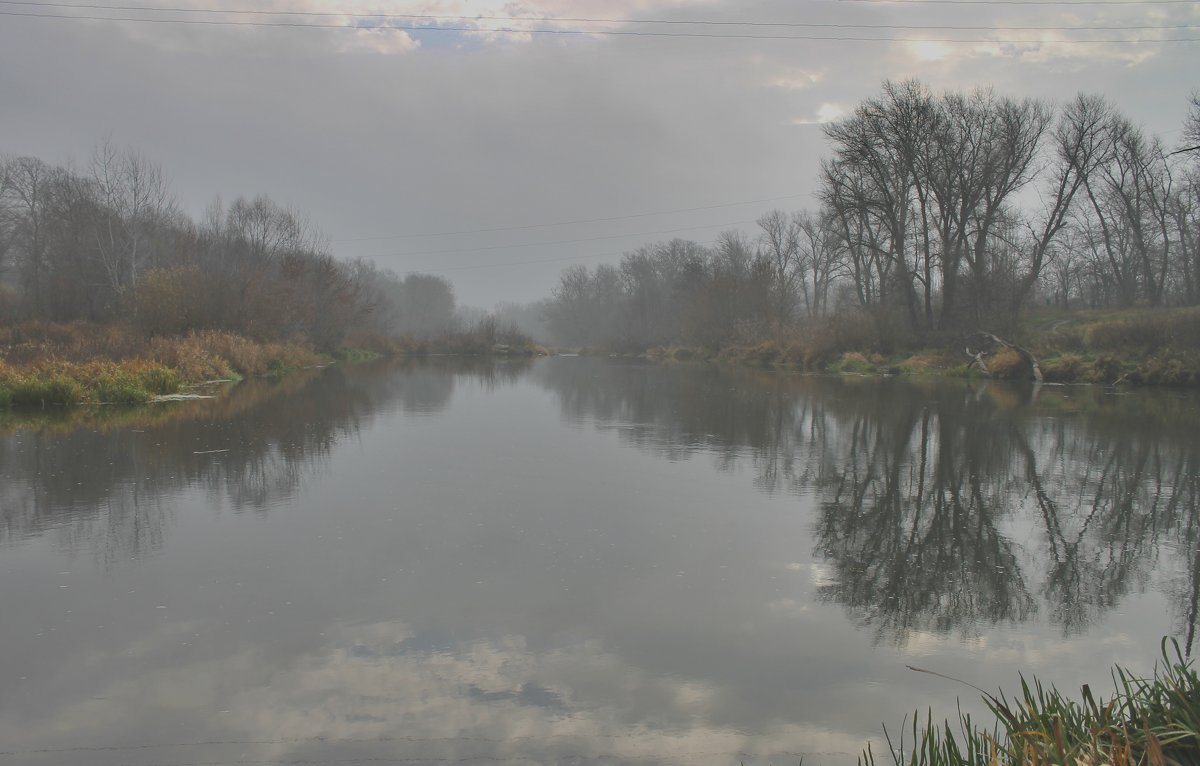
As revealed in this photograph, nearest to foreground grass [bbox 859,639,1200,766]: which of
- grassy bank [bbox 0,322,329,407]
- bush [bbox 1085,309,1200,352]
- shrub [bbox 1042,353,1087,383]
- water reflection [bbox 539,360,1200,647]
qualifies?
water reflection [bbox 539,360,1200,647]

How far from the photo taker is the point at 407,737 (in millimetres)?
3725

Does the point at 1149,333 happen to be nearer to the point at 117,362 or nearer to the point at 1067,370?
the point at 1067,370

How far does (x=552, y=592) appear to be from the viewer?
569 cm

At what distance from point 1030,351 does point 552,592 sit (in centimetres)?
2988

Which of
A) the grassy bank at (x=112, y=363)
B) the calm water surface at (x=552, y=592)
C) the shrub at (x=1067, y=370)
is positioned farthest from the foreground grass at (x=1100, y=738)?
the shrub at (x=1067, y=370)

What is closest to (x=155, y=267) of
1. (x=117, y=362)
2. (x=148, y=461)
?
(x=117, y=362)

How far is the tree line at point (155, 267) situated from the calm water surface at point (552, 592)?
1821 centimetres

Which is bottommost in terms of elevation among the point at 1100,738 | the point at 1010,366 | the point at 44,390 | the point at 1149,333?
the point at 1100,738

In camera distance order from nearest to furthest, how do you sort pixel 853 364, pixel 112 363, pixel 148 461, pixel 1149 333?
1. pixel 148 461
2. pixel 112 363
3. pixel 1149 333
4. pixel 853 364

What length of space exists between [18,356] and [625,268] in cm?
6959

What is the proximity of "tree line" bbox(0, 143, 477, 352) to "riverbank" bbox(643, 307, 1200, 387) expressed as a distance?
24.3 m

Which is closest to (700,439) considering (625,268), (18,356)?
(18,356)

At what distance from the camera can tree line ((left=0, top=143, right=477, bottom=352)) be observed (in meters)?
29.8

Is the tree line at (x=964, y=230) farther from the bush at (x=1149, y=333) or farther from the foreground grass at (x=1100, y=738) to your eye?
the foreground grass at (x=1100, y=738)
